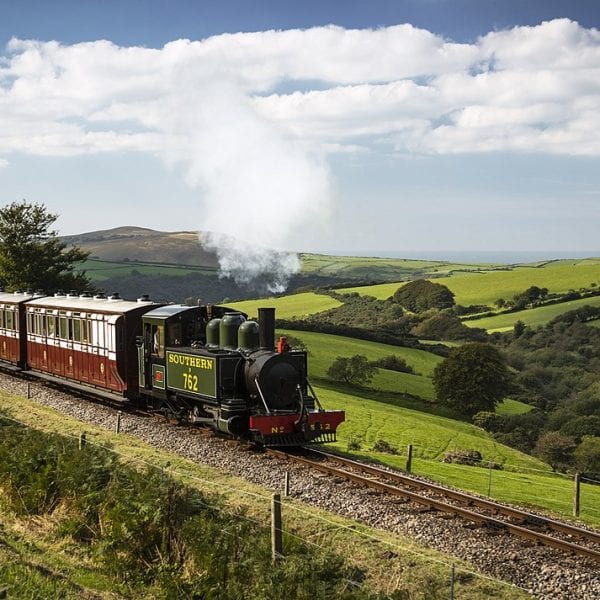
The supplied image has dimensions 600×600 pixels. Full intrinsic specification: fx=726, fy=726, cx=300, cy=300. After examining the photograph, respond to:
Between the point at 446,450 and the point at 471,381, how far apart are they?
25.7 metres

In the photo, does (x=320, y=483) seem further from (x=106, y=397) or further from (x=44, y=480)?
(x=106, y=397)

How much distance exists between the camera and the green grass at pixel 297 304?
325 feet

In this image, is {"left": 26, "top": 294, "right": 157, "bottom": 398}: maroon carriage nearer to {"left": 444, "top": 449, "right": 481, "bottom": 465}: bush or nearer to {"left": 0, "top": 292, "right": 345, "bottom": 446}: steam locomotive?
{"left": 0, "top": 292, "right": 345, "bottom": 446}: steam locomotive

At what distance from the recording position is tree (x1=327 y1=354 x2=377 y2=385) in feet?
192

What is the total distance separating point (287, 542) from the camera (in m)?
10.8

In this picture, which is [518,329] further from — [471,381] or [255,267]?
[255,267]

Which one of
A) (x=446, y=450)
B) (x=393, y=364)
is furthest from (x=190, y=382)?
(x=393, y=364)

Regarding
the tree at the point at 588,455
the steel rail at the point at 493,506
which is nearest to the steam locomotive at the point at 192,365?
the steel rail at the point at 493,506

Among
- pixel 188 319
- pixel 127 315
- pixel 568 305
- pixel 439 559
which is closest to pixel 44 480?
pixel 439 559

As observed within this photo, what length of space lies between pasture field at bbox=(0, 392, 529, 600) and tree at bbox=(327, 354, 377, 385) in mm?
43281

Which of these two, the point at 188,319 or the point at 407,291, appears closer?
the point at 188,319

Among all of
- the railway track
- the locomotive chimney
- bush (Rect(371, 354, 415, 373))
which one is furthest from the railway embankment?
bush (Rect(371, 354, 415, 373))

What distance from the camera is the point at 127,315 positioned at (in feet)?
74.7

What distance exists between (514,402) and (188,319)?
55.4 m
